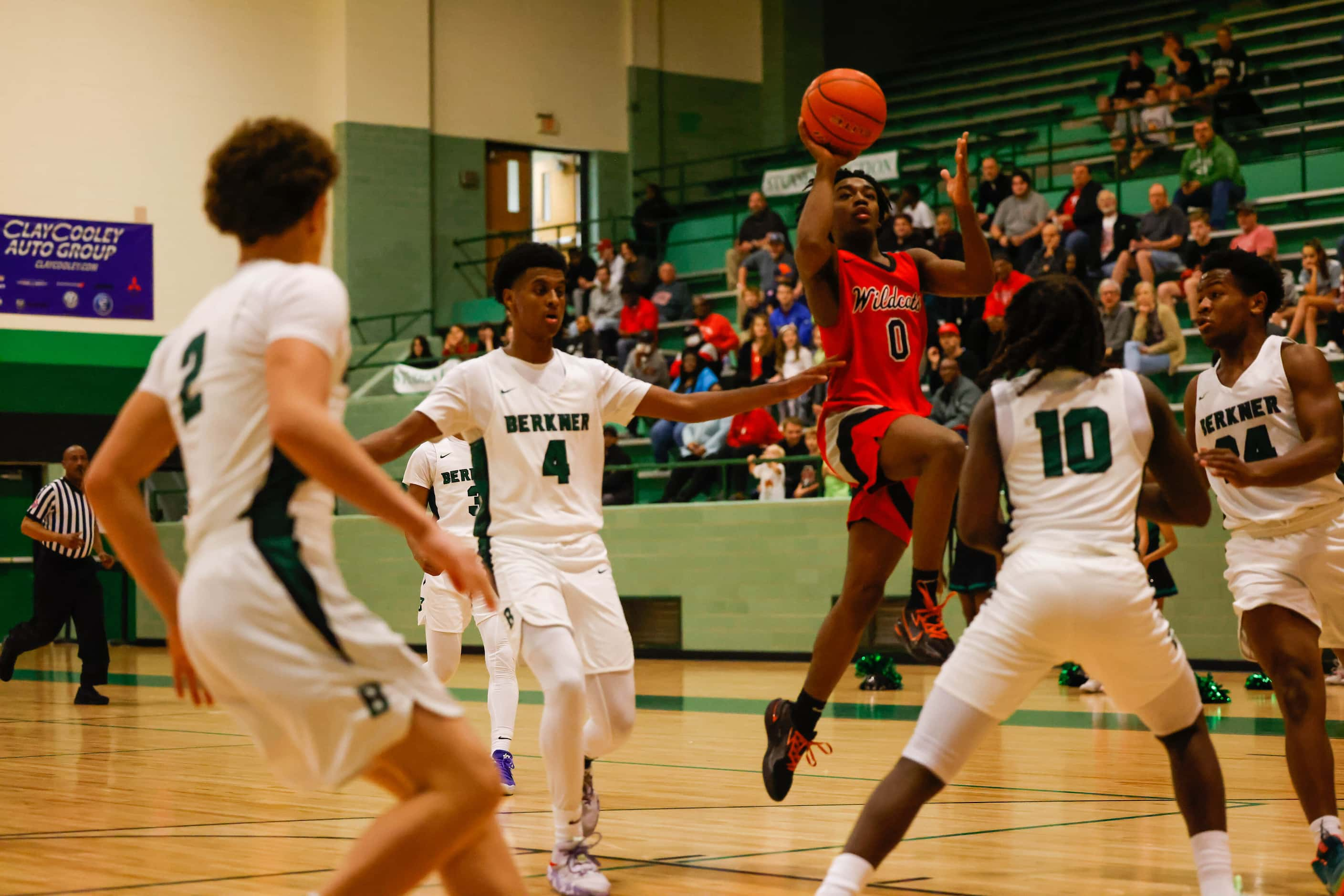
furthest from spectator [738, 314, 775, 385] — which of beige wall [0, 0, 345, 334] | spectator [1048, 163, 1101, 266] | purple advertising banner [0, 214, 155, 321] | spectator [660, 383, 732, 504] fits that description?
purple advertising banner [0, 214, 155, 321]

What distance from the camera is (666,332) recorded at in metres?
19.1

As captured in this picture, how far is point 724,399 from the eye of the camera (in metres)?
5.18

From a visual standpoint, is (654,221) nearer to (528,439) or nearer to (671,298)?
(671,298)

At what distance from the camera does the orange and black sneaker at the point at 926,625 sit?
5289 mm

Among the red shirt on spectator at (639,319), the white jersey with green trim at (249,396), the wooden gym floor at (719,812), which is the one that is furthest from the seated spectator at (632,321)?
the white jersey with green trim at (249,396)

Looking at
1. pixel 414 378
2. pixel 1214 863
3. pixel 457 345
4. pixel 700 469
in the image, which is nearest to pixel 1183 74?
pixel 700 469

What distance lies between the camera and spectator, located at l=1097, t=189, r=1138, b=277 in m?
14.5

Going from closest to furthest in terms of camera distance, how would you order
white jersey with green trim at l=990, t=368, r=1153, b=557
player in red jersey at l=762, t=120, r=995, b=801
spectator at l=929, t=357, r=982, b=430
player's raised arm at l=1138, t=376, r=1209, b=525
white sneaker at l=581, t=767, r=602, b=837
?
white jersey with green trim at l=990, t=368, r=1153, b=557, player's raised arm at l=1138, t=376, r=1209, b=525, white sneaker at l=581, t=767, r=602, b=837, player in red jersey at l=762, t=120, r=995, b=801, spectator at l=929, t=357, r=982, b=430

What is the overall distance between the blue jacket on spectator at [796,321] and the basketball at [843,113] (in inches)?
390

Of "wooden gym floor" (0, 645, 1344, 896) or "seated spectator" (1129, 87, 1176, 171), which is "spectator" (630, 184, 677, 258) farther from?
"wooden gym floor" (0, 645, 1344, 896)

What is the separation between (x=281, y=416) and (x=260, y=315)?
0.26 m

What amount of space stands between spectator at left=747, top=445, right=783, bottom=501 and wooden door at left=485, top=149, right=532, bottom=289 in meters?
9.03

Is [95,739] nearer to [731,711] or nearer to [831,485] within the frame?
[731,711]

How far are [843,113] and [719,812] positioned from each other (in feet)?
9.20
